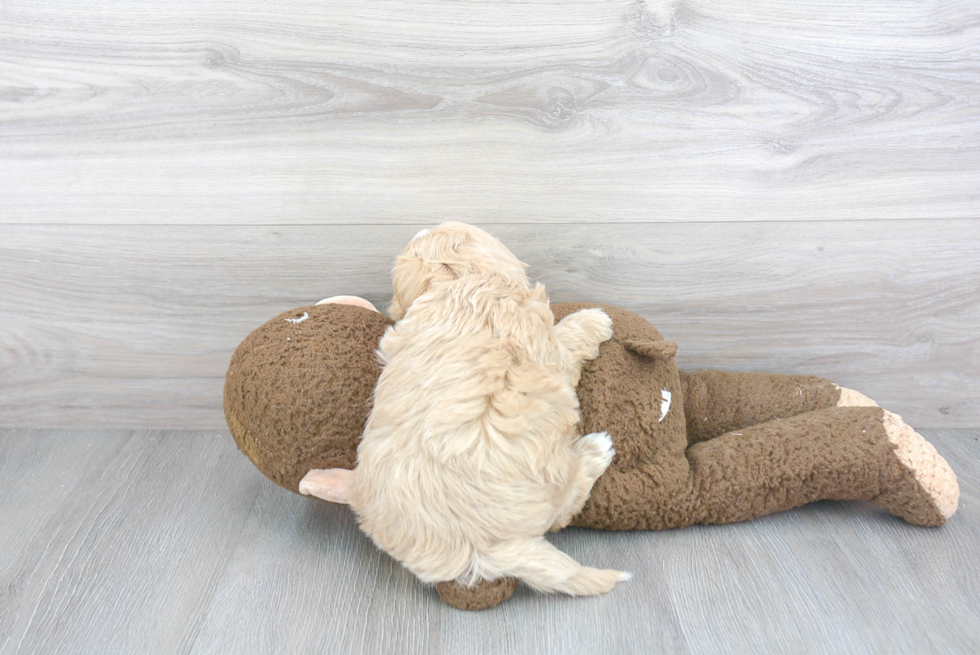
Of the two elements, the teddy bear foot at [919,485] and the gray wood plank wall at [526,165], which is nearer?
the teddy bear foot at [919,485]

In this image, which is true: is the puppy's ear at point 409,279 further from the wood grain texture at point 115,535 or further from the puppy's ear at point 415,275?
the wood grain texture at point 115,535

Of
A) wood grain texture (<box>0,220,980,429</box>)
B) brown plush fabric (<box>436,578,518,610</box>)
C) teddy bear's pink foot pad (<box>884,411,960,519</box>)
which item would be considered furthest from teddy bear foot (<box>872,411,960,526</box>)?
brown plush fabric (<box>436,578,518,610</box>)

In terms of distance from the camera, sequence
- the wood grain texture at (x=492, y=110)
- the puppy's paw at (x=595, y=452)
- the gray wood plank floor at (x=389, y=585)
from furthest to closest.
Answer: the wood grain texture at (x=492, y=110), the puppy's paw at (x=595, y=452), the gray wood plank floor at (x=389, y=585)

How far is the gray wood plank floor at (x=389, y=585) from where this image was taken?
706 mm

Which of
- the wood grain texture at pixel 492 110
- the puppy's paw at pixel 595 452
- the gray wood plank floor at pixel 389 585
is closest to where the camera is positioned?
the gray wood plank floor at pixel 389 585

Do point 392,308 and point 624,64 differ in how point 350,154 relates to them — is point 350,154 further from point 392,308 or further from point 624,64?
point 624,64

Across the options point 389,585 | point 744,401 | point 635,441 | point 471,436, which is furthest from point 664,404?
point 389,585

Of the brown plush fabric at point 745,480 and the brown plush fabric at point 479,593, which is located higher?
Result: the brown plush fabric at point 745,480

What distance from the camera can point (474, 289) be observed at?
0.76 metres

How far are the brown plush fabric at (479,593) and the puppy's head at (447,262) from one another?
0.32 metres

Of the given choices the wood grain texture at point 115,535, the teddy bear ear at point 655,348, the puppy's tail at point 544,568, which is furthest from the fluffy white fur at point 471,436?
the wood grain texture at point 115,535

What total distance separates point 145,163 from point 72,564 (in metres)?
0.57

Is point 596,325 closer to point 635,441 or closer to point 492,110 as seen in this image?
point 635,441

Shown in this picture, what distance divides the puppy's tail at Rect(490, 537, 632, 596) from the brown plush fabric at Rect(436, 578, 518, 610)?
18 mm
